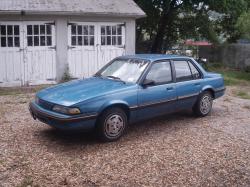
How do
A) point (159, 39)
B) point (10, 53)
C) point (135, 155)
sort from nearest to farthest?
point (135, 155), point (10, 53), point (159, 39)

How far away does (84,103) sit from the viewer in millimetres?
6461

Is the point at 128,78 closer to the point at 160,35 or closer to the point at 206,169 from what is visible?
the point at 206,169

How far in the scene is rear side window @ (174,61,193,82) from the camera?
8.19m

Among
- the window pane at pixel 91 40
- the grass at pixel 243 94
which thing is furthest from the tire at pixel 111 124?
the window pane at pixel 91 40

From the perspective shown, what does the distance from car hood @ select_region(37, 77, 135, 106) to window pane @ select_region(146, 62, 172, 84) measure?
1.94 feet

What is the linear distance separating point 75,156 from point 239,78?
12.1 m

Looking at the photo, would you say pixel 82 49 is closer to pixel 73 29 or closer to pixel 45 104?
pixel 73 29

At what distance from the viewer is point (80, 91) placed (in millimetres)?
6938

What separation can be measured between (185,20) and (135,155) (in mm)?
16104

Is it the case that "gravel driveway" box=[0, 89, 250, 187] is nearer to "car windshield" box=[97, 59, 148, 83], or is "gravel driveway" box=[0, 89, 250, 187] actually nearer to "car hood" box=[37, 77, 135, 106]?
"car hood" box=[37, 77, 135, 106]

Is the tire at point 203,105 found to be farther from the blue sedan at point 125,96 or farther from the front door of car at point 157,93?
the front door of car at point 157,93

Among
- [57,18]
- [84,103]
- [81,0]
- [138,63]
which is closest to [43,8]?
[57,18]

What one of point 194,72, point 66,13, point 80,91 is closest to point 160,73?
point 194,72

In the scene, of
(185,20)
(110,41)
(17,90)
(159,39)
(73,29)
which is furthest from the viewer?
(159,39)
